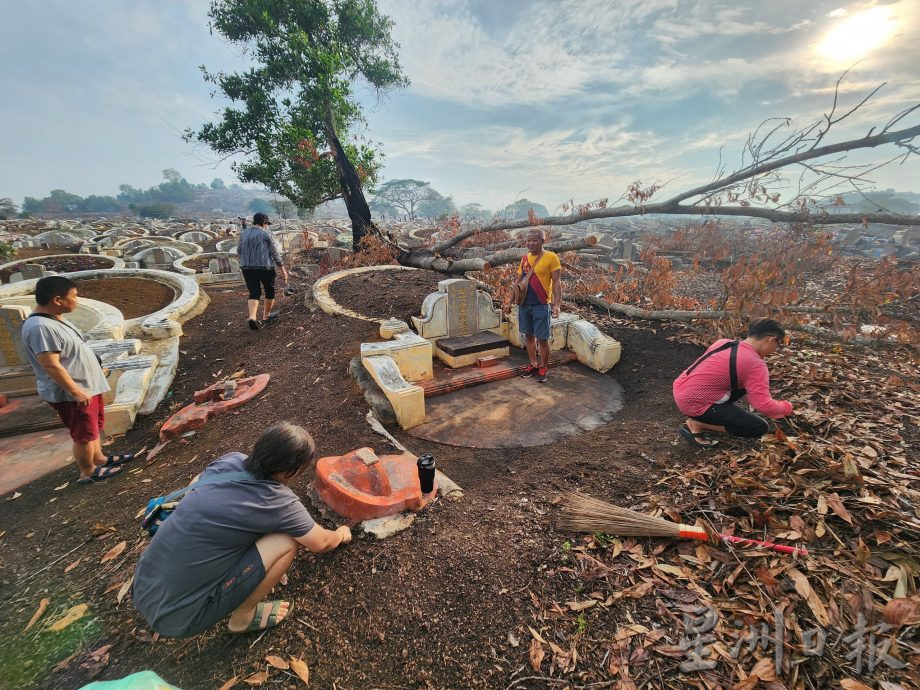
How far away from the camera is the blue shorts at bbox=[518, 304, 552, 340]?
499 cm

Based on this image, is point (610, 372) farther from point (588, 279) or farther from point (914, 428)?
point (588, 279)

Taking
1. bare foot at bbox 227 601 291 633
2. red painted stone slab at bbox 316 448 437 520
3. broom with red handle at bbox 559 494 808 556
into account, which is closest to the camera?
bare foot at bbox 227 601 291 633

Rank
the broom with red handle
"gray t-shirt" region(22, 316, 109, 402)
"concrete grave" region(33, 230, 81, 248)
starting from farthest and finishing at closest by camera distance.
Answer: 1. "concrete grave" region(33, 230, 81, 248)
2. "gray t-shirt" region(22, 316, 109, 402)
3. the broom with red handle

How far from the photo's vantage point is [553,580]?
6.84 ft

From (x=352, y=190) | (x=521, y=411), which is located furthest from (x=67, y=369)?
(x=352, y=190)

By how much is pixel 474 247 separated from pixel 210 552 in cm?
996

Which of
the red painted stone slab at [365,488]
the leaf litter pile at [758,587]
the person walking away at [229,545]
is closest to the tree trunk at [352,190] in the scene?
the red painted stone slab at [365,488]

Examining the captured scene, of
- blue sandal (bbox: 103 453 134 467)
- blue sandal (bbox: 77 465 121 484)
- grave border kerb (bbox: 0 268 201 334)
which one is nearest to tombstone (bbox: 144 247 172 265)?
grave border kerb (bbox: 0 268 201 334)

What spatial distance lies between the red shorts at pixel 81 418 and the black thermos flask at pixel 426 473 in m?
2.96

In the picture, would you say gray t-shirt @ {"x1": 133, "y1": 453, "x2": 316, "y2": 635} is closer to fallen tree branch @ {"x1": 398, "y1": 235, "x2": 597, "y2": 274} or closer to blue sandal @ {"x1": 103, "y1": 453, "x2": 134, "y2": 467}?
blue sandal @ {"x1": 103, "y1": 453, "x2": 134, "y2": 467}

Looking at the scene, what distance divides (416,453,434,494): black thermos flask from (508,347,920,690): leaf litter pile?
3.21ft

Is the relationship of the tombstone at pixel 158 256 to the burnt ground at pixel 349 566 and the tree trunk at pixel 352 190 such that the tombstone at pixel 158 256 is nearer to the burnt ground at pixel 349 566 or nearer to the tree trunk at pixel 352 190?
the tree trunk at pixel 352 190

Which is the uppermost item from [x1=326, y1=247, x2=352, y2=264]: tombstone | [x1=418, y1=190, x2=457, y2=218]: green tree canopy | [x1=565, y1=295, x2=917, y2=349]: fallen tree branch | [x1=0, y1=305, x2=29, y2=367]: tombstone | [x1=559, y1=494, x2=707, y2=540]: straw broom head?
[x1=418, y1=190, x2=457, y2=218]: green tree canopy

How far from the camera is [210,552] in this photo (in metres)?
1.69
